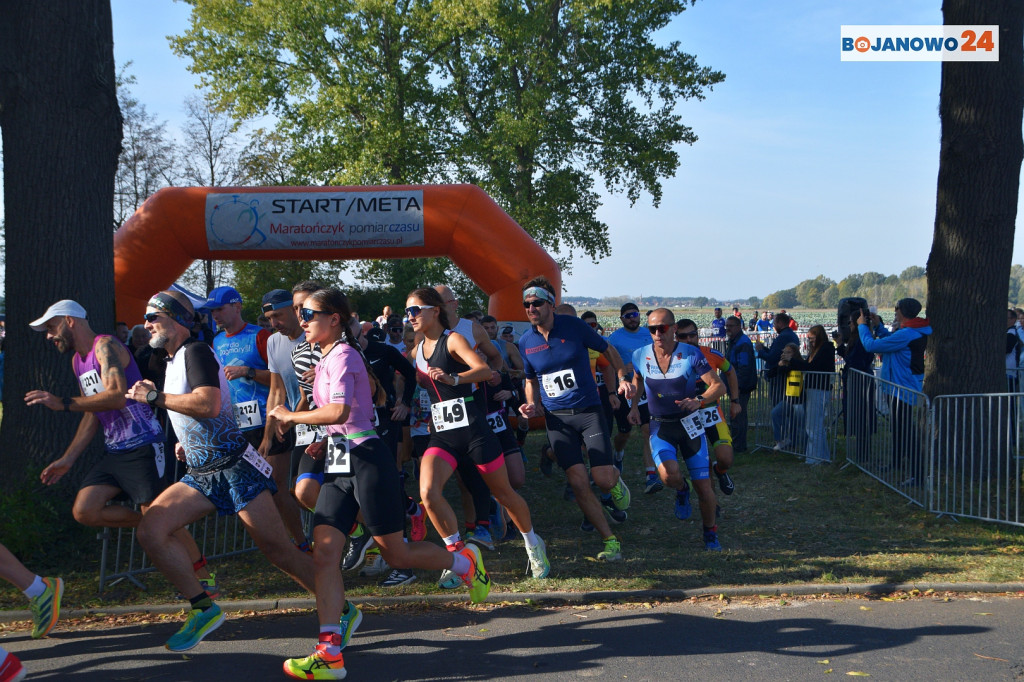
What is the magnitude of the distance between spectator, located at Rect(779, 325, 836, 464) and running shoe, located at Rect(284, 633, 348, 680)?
8.25m

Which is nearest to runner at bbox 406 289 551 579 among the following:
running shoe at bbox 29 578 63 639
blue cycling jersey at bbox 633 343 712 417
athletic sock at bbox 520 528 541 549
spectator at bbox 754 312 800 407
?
athletic sock at bbox 520 528 541 549

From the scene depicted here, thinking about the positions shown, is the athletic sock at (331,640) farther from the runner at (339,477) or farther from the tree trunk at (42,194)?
the tree trunk at (42,194)

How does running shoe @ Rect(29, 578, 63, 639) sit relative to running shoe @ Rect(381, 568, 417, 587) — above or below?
above

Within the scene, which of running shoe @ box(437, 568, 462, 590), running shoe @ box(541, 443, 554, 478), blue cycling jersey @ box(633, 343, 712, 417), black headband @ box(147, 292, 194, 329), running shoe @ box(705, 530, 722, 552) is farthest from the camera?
running shoe @ box(541, 443, 554, 478)

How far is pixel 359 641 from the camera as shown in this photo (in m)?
5.14

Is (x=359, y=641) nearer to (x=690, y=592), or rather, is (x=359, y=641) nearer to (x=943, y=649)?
(x=690, y=592)

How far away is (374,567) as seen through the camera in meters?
6.61

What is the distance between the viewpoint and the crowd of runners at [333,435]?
4719 millimetres

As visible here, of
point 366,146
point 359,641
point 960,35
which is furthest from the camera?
point 366,146

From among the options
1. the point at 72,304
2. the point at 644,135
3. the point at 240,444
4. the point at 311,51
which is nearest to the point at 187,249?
the point at 72,304

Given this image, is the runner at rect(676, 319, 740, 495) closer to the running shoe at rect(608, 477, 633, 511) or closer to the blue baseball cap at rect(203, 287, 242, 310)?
the running shoe at rect(608, 477, 633, 511)

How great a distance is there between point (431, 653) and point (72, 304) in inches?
123

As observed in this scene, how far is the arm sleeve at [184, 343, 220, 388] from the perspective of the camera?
4789 millimetres

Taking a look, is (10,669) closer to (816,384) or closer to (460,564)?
(460,564)
